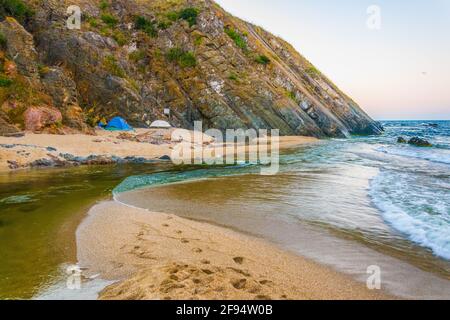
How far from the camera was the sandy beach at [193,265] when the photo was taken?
3.50 meters

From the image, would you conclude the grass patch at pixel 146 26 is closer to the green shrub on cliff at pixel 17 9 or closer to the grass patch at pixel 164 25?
the grass patch at pixel 164 25

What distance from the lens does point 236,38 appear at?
46.8m

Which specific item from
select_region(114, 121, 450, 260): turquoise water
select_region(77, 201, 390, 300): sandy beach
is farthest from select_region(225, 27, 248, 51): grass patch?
select_region(77, 201, 390, 300): sandy beach

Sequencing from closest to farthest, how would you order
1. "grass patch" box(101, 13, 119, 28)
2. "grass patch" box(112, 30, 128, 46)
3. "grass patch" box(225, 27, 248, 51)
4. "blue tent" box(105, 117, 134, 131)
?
"blue tent" box(105, 117, 134, 131) < "grass patch" box(112, 30, 128, 46) < "grass patch" box(101, 13, 119, 28) < "grass patch" box(225, 27, 248, 51)

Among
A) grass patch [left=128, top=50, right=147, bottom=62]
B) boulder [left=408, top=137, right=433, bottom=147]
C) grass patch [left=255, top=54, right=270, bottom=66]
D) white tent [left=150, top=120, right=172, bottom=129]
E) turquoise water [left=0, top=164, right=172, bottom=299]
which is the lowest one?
turquoise water [left=0, top=164, right=172, bottom=299]

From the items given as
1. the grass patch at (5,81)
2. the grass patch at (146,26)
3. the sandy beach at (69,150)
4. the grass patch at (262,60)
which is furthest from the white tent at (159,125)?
the grass patch at (262,60)

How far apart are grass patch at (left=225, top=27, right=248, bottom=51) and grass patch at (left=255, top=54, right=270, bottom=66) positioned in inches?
92.1

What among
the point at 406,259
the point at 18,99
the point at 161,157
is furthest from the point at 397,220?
the point at 18,99

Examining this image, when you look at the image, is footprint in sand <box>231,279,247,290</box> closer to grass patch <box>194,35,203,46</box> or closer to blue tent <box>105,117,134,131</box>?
blue tent <box>105,117,134,131</box>

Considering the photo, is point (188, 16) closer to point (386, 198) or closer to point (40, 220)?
point (386, 198)

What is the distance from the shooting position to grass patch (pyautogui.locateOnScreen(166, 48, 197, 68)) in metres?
41.1

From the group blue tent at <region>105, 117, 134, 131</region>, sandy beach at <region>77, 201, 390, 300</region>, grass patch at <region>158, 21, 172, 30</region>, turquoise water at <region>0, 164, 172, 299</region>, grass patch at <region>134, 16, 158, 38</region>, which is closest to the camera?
sandy beach at <region>77, 201, 390, 300</region>

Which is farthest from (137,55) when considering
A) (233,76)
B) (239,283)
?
(239,283)
